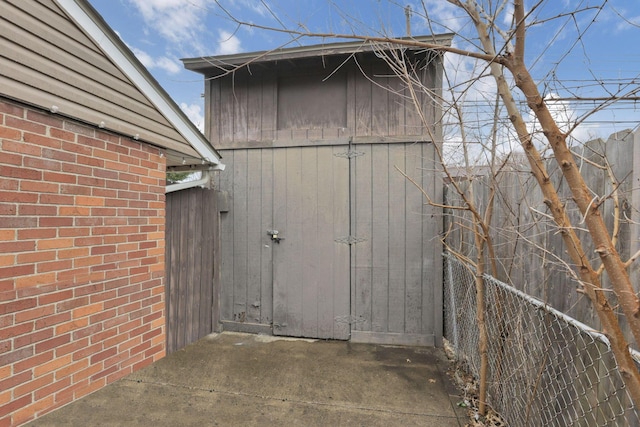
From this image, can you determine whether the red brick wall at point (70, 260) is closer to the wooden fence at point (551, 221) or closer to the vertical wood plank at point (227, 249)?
the vertical wood plank at point (227, 249)

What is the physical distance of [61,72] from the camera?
6.30 ft

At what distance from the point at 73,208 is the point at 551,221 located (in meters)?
2.74

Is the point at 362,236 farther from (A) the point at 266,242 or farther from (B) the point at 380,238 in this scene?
(A) the point at 266,242

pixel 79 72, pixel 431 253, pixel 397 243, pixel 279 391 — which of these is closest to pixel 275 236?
pixel 397 243

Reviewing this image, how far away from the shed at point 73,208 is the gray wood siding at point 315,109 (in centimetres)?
161

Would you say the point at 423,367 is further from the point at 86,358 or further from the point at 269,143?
the point at 269,143

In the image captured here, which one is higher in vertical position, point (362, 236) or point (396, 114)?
point (396, 114)

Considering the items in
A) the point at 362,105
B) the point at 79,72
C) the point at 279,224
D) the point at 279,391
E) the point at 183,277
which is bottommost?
the point at 279,391

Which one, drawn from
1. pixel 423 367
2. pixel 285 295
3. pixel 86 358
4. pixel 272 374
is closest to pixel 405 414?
pixel 423 367

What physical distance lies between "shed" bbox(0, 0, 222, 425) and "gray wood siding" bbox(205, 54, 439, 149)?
1610 millimetres

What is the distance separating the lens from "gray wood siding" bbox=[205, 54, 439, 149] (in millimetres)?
3861

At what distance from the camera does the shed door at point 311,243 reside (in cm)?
389

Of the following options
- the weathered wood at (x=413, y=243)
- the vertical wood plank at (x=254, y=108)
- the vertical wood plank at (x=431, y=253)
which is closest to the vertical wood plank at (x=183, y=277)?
the vertical wood plank at (x=254, y=108)

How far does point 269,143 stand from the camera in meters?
4.08
